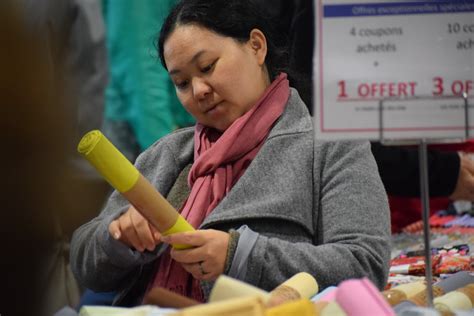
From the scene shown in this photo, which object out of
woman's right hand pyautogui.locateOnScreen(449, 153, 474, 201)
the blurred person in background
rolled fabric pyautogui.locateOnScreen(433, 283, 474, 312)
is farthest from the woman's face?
woman's right hand pyautogui.locateOnScreen(449, 153, 474, 201)

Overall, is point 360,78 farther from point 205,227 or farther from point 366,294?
point 205,227

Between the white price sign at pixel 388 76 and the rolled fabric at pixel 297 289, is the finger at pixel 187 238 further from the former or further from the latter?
the white price sign at pixel 388 76

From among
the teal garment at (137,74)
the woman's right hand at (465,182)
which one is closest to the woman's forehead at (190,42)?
the woman's right hand at (465,182)

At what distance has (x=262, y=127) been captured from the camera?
6.41 ft

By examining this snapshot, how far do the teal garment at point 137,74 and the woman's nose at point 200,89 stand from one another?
1.33 meters

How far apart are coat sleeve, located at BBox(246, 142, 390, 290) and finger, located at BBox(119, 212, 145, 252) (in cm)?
22

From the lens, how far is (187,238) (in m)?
1.62

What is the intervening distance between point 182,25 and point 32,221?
0.52m

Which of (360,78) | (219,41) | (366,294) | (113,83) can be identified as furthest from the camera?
(113,83)

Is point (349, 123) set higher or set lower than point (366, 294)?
higher

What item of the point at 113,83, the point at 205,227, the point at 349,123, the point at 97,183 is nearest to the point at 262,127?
the point at 205,227

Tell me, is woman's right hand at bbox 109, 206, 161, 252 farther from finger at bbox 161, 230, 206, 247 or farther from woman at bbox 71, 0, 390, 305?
finger at bbox 161, 230, 206, 247

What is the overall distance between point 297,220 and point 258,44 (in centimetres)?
44

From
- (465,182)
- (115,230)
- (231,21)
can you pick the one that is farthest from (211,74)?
(465,182)
